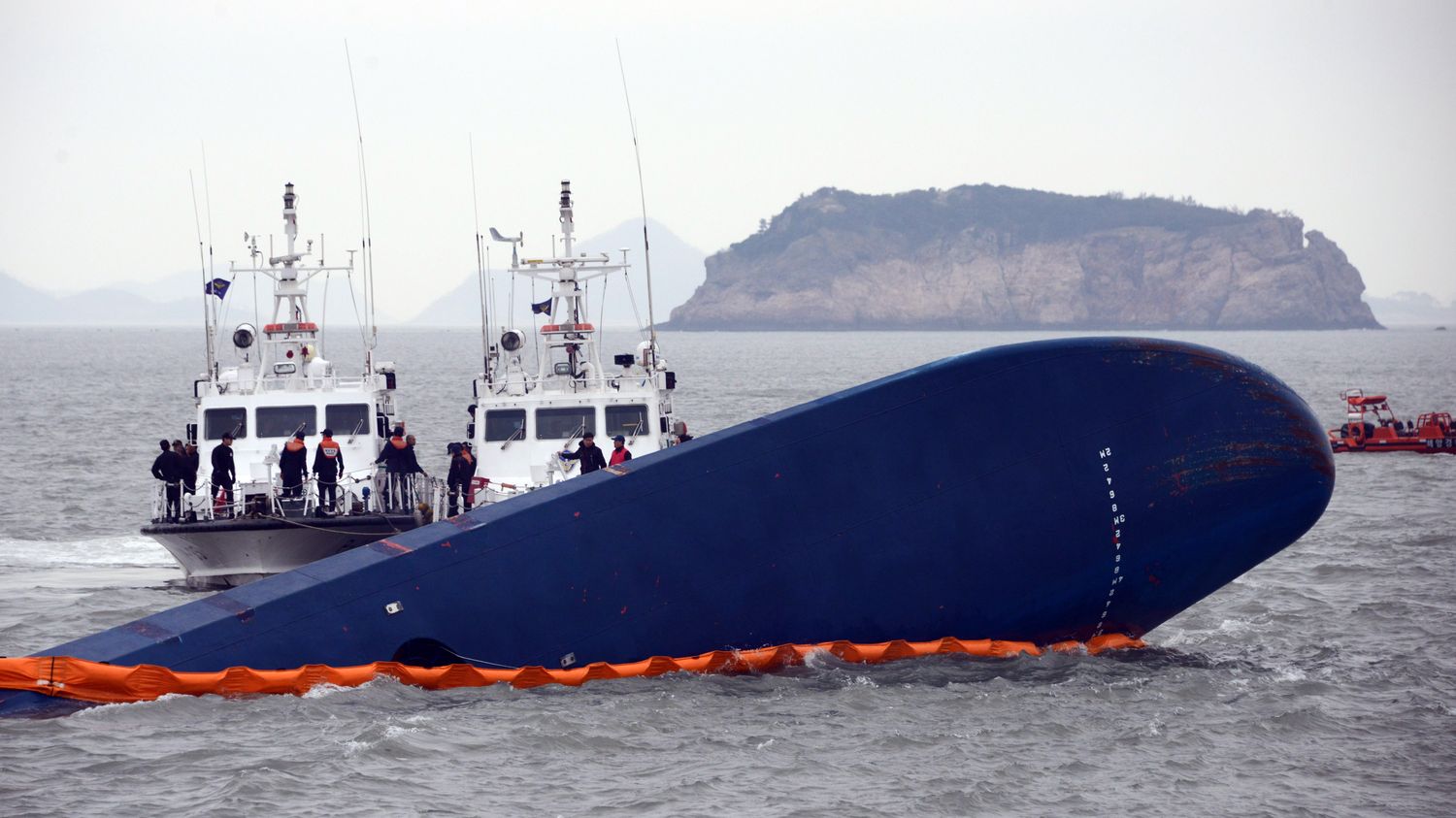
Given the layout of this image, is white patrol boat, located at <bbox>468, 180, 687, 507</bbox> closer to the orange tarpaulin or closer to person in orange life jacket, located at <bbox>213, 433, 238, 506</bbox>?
person in orange life jacket, located at <bbox>213, 433, 238, 506</bbox>

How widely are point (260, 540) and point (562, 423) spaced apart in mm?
5123

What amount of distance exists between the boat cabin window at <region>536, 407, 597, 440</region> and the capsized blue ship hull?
336 inches

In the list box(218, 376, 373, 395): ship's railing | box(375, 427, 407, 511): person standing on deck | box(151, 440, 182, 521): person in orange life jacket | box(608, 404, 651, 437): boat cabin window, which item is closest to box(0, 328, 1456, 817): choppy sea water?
box(151, 440, 182, 521): person in orange life jacket

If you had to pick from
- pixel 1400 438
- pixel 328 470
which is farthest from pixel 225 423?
pixel 1400 438

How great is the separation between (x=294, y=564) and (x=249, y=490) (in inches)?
63.1

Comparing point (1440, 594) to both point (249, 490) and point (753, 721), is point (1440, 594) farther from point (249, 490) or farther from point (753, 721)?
point (249, 490)

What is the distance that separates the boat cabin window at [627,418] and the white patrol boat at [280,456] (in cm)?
301

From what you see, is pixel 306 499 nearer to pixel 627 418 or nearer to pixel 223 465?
pixel 223 465

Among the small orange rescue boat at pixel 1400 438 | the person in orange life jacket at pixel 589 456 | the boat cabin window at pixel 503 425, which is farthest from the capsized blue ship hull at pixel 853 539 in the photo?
the small orange rescue boat at pixel 1400 438

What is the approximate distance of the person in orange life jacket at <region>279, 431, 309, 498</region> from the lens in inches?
960

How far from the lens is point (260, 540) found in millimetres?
24062

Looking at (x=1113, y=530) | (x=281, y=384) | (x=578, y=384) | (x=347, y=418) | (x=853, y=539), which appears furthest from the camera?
(x=281, y=384)

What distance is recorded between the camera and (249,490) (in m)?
25.0

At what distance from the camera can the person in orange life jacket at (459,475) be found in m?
23.1
